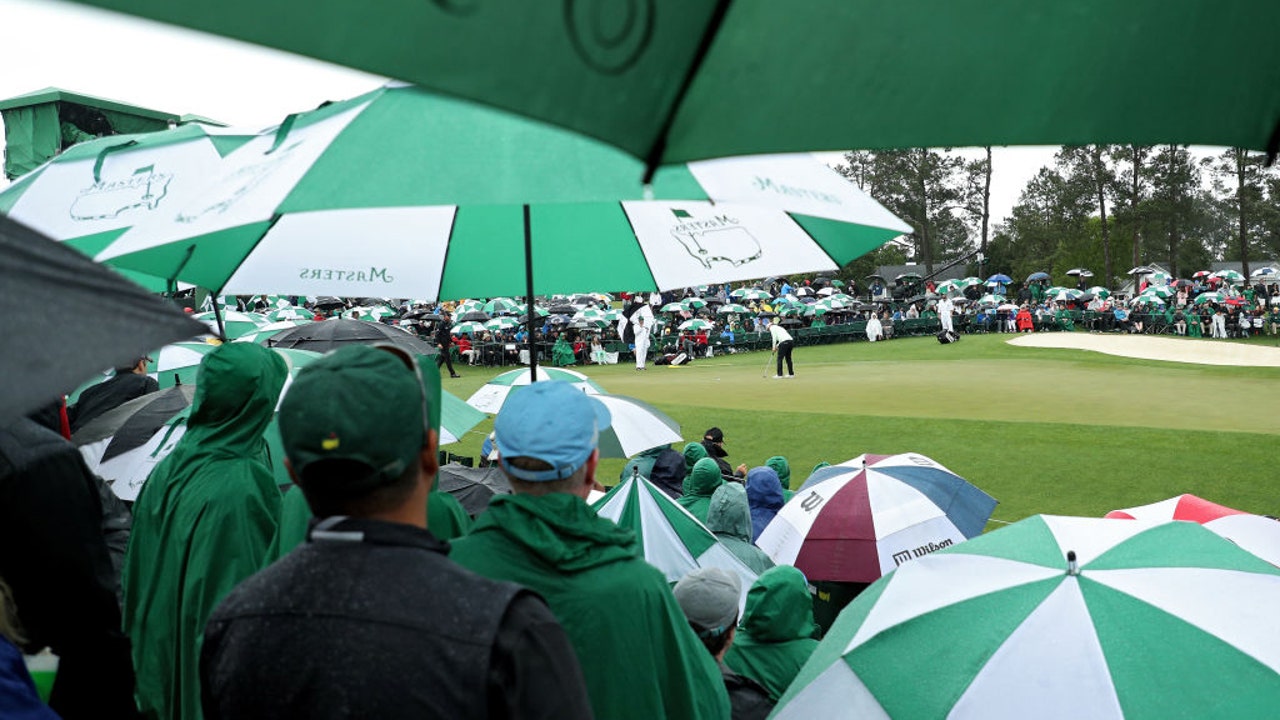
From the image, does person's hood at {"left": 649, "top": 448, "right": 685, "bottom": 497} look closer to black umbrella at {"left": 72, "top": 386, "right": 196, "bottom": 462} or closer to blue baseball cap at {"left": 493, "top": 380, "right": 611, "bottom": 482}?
black umbrella at {"left": 72, "top": 386, "right": 196, "bottom": 462}

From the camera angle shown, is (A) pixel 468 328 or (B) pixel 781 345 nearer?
(B) pixel 781 345

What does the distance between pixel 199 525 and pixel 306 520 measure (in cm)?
83

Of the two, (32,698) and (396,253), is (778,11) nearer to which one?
(32,698)

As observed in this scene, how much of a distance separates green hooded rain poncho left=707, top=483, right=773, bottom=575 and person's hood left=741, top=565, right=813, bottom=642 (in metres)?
2.15

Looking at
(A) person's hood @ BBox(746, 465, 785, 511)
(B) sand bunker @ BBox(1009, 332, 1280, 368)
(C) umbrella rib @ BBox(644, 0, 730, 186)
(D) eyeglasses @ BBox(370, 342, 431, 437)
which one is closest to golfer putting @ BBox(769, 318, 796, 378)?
(B) sand bunker @ BBox(1009, 332, 1280, 368)

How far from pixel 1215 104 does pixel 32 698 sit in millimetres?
2469

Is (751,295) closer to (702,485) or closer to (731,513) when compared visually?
(702,485)

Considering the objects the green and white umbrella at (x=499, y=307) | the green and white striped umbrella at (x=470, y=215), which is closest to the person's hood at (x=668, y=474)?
the green and white striped umbrella at (x=470, y=215)

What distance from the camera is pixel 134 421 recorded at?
7.12 meters

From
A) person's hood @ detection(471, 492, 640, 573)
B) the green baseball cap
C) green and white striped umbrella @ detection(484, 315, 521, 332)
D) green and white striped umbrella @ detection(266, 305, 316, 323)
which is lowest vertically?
green and white striped umbrella @ detection(484, 315, 521, 332)

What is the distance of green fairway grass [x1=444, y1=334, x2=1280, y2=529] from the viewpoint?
45.2ft

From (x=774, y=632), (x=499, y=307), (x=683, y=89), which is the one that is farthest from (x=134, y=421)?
(x=499, y=307)

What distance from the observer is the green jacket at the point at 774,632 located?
387cm

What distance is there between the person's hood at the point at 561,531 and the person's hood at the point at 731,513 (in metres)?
3.89
